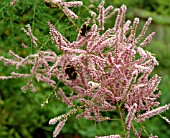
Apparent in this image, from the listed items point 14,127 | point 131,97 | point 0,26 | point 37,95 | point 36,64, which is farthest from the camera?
point 14,127

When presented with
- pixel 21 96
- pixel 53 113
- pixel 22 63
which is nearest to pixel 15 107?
pixel 21 96

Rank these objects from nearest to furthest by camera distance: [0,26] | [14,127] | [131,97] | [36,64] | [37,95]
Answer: [131,97], [36,64], [0,26], [37,95], [14,127]

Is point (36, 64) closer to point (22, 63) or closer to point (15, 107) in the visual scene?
point (22, 63)

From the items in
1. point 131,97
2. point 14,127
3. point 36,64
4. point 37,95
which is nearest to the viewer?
point 131,97

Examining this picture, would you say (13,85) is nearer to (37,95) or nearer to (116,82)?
(37,95)

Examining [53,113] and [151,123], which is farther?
[151,123]

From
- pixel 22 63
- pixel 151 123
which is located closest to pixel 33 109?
pixel 151 123

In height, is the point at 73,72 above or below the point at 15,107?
above

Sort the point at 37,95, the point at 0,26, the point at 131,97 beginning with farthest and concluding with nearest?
the point at 37,95
the point at 0,26
the point at 131,97

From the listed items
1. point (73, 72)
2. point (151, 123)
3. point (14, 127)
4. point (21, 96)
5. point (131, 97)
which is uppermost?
point (73, 72)
